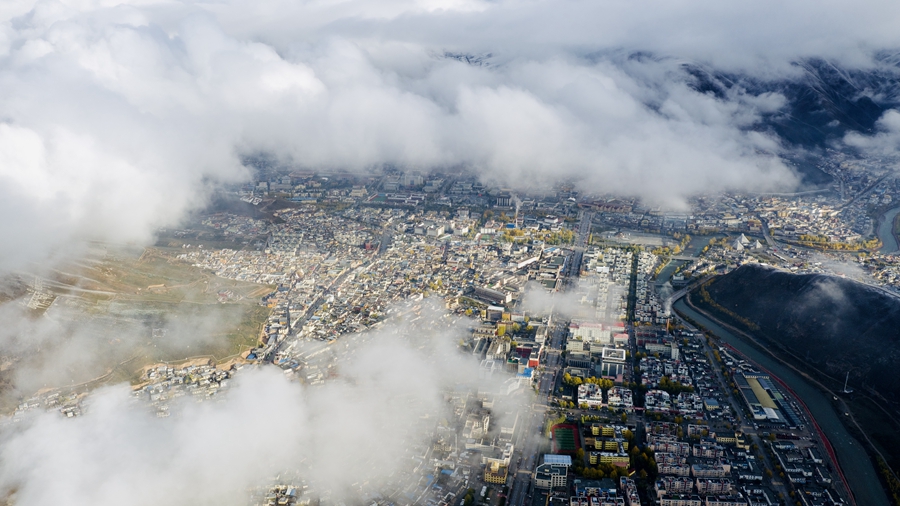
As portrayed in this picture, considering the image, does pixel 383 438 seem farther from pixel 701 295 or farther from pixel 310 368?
pixel 701 295

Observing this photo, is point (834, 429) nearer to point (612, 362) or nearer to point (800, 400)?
point (800, 400)

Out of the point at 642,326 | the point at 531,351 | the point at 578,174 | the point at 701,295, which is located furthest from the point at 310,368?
the point at 578,174

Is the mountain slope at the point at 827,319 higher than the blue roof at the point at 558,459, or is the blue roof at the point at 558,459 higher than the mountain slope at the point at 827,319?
the mountain slope at the point at 827,319

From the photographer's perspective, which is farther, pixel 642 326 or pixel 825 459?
pixel 642 326

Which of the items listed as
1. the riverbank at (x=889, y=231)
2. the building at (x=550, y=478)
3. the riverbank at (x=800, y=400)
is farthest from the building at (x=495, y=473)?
the riverbank at (x=889, y=231)

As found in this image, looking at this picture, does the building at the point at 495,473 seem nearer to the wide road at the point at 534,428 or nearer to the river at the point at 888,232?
the wide road at the point at 534,428

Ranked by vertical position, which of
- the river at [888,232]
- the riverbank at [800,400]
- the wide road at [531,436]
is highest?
the river at [888,232]

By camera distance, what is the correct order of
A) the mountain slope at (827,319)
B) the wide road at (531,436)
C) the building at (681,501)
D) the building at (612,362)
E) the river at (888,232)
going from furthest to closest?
the river at (888,232)
the building at (612,362)
the mountain slope at (827,319)
the wide road at (531,436)
the building at (681,501)
